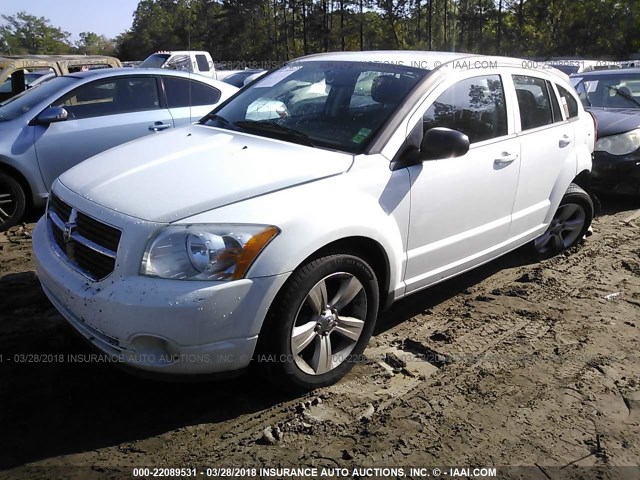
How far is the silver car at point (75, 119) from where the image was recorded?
557cm

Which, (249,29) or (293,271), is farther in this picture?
(249,29)

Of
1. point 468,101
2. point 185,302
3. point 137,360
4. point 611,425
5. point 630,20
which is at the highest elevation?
point 630,20

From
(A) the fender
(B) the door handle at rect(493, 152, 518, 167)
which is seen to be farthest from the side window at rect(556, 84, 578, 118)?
(A) the fender

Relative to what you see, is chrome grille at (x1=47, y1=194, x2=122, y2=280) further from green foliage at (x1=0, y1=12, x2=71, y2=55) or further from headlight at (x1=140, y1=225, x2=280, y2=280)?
green foliage at (x1=0, y1=12, x2=71, y2=55)

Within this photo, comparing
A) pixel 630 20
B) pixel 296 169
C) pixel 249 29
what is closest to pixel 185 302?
pixel 296 169

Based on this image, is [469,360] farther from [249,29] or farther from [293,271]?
[249,29]

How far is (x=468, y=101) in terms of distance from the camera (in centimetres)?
373

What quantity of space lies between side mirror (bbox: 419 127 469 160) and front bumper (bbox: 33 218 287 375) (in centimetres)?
121

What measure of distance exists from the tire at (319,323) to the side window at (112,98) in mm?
4242

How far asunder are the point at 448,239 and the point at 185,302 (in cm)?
186

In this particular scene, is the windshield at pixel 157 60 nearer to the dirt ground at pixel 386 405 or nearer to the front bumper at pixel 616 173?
the front bumper at pixel 616 173

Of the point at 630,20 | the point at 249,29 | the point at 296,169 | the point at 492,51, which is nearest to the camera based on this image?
the point at 296,169

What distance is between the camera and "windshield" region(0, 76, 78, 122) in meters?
5.71

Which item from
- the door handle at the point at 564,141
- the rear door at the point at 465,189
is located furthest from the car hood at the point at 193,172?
the door handle at the point at 564,141
